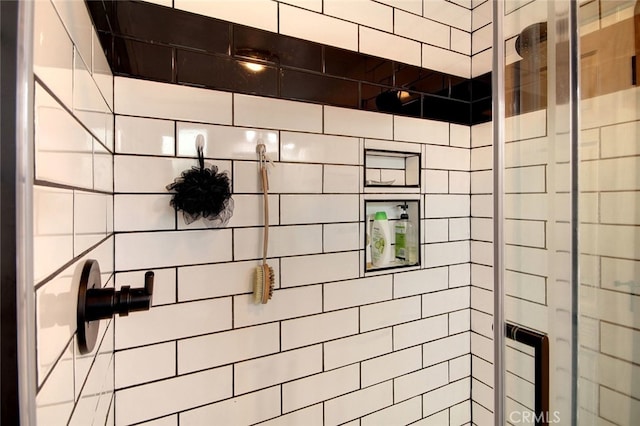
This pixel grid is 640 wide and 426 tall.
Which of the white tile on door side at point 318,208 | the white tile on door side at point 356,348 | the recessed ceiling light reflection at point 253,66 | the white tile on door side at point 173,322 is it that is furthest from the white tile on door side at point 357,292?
the recessed ceiling light reflection at point 253,66

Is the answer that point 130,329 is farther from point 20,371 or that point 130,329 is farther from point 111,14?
point 111,14

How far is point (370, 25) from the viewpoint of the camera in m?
1.13

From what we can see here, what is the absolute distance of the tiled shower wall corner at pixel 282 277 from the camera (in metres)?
0.80

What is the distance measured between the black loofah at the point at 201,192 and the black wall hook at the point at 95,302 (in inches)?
11.1

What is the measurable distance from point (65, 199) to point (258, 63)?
703mm

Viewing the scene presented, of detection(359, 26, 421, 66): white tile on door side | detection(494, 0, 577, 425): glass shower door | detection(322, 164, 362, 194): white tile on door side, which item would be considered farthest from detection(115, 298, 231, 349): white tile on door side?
detection(359, 26, 421, 66): white tile on door side

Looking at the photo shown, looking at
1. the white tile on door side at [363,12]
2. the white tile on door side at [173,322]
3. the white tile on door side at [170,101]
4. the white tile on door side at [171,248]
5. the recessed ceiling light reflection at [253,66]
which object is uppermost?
the white tile on door side at [363,12]

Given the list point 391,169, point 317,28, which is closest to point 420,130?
point 391,169

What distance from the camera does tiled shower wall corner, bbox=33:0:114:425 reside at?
317 millimetres

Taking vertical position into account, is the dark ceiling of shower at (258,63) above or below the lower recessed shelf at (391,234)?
above

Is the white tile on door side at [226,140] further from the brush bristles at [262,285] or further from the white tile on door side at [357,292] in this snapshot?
the white tile on door side at [357,292]

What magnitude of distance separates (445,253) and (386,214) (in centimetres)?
34

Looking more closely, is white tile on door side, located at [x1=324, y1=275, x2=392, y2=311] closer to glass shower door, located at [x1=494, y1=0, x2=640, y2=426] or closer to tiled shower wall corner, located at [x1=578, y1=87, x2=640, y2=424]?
glass shower door, located at [x1=494, y1=0, x2=640, y2=426]

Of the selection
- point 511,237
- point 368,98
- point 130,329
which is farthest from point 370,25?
point 130,329
